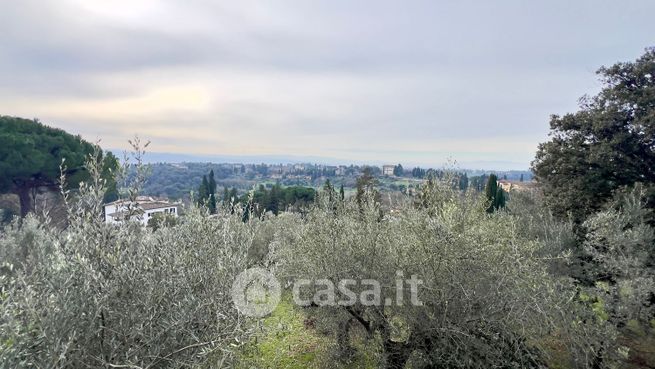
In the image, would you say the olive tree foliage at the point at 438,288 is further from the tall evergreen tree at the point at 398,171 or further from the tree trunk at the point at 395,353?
the tall evergreen tree at the point at 398,171

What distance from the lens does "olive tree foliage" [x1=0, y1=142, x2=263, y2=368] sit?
3146 mm

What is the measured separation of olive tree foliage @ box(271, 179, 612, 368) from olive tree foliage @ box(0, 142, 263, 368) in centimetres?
348

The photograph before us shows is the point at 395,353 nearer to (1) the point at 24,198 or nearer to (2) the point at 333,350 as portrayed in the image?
(2) the point at 333,350

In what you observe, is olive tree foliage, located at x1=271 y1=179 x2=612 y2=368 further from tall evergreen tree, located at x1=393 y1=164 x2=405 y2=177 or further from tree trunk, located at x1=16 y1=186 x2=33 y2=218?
tall evergreen tree, located at x1=393 y1=164 x2=405 y2=177

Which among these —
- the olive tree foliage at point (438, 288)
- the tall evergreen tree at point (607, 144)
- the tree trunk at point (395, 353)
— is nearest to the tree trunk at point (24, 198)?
the olive tree foliage at point (438, 288)

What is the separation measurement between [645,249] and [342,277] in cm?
986

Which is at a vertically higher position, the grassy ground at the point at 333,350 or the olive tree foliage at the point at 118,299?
the olive tree foliage at the point at 118,299

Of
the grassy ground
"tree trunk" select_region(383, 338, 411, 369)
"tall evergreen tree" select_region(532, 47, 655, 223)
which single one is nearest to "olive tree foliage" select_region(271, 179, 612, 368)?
"tree trunk" select_region(383, 338, 411, 369)

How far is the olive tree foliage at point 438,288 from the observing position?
6730 mm

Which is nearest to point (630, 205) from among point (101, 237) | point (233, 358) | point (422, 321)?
point (422, 321)

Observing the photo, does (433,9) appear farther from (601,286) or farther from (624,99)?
(601,286)

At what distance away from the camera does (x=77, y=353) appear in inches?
132

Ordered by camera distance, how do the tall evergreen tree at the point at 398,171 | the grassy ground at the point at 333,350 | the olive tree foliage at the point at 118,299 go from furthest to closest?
the tall evergreen tree at the point at 398,171, the grassy ground at the point at 333,350, the olive tree foliage at the point at 118,299

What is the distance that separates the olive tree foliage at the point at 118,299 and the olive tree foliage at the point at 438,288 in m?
3.48
